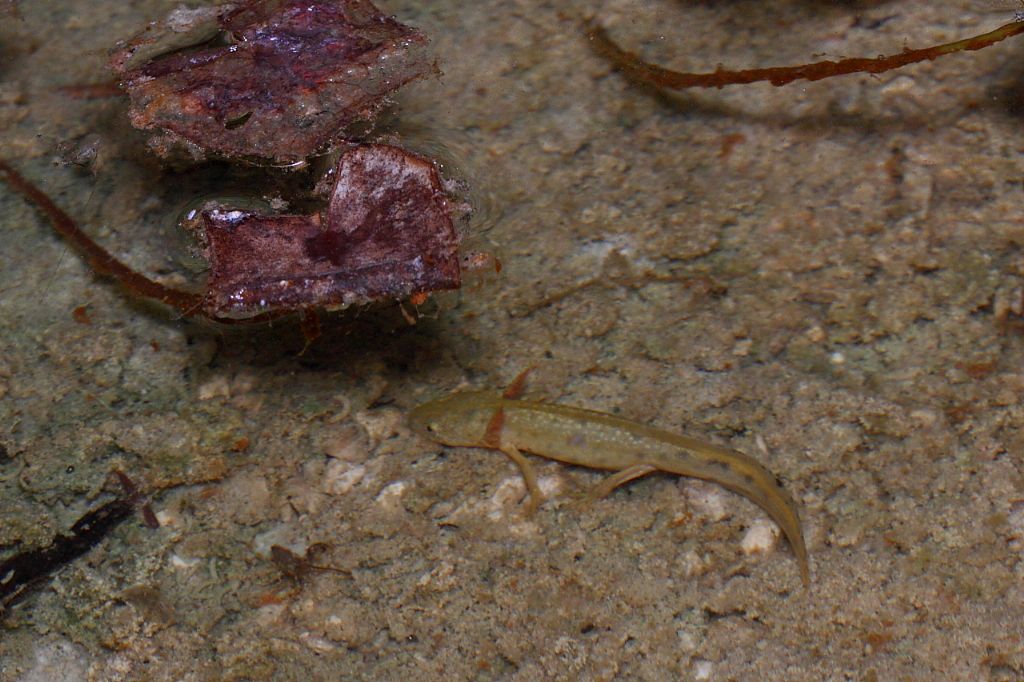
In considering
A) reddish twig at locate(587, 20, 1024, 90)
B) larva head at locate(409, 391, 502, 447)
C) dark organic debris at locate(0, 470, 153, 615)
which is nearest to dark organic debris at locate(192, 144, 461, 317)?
larva head at locate(409, 391, 502, 447)

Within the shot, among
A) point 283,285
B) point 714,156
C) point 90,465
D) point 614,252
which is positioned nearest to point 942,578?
point 614,252

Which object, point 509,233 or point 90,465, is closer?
point 90,465

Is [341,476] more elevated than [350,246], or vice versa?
[350,246]

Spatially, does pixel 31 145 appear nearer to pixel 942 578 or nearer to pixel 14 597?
pixel 14 597

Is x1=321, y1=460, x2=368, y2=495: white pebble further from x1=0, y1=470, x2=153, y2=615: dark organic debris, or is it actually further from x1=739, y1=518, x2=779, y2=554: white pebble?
x1=739, y1=518, x2=779, y2=554: white pebble

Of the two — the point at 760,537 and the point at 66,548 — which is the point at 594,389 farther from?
the point at 66,548

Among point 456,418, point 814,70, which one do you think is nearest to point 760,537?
point 456,418

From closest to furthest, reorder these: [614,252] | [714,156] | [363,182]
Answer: [363,182]
[614,252]
[714,156]

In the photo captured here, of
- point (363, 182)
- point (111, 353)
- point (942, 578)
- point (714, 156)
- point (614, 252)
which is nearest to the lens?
point (942, 578)
